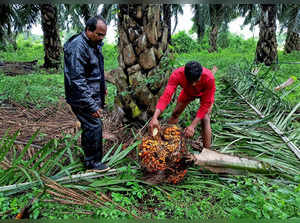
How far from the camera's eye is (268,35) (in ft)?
22.4

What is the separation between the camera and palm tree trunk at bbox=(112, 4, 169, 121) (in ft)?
9.16

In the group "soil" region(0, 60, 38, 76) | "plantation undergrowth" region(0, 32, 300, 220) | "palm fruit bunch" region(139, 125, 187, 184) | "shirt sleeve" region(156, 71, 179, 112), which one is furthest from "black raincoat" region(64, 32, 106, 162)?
"soil" region(0, 60, 38, 76)

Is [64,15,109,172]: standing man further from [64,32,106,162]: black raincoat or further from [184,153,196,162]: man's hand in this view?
[184,153,196,162]: man's hand

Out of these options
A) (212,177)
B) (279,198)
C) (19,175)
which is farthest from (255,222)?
A: (19,175)

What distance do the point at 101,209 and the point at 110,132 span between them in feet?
4.32

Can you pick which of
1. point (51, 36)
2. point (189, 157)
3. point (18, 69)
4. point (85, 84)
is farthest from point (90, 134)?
point (51, 36)

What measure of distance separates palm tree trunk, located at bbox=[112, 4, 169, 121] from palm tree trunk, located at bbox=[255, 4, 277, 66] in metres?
5.07

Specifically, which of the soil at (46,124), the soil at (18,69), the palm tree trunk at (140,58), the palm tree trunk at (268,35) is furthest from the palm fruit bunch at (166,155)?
the soil at (18,69)

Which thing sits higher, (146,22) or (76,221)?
(146,22)

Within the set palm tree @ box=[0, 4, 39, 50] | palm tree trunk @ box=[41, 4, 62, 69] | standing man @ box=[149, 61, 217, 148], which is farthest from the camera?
palm tree @ box=[0, 4, 39, 50]

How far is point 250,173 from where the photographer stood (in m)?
2.24

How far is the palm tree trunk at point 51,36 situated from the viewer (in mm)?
7816

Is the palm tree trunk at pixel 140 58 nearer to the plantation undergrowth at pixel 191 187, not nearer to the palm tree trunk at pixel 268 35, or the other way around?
the plantation undergrowth at pixel 191 187

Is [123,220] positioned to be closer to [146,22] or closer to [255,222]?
[255,222]
